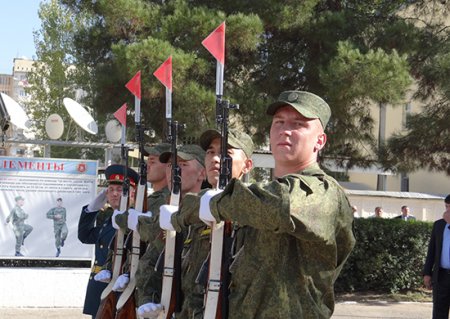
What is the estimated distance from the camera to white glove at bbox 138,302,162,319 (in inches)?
145

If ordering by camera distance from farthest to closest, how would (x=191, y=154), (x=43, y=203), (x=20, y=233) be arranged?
(x=43, y=203), (x=20, y=233), (x=191, y=154)

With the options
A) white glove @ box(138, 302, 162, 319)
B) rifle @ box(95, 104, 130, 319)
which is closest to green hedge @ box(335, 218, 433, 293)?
rifle @ box(95, 104, 130, 319)

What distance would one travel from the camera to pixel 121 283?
4.48 meters

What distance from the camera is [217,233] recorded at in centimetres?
307

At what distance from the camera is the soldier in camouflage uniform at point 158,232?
13.1ft

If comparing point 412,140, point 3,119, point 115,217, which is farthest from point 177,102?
point 115,217

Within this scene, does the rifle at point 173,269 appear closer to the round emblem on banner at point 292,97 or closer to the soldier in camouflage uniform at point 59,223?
the round emblem on banner at point 292,97

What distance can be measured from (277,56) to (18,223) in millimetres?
4830

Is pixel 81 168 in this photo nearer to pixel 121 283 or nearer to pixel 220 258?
pixel 121 283

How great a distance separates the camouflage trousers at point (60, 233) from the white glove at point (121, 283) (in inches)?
194

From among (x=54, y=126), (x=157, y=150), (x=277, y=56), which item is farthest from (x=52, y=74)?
(x=157, y=150)

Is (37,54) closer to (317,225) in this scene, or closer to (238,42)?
(238,42)

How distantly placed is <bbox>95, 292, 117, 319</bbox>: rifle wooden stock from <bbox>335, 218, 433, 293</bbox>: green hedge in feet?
22.1

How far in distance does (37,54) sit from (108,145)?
19.6 metres
